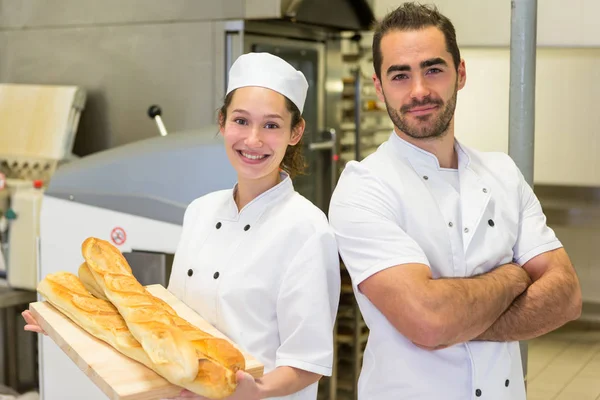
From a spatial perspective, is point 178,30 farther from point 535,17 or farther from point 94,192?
point 535,17

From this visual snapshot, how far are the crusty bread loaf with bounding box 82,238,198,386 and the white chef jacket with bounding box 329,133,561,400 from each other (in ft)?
1.25

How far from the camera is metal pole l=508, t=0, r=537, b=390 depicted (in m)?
1.97

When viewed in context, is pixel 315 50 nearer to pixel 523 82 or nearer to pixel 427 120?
pixel 523 82

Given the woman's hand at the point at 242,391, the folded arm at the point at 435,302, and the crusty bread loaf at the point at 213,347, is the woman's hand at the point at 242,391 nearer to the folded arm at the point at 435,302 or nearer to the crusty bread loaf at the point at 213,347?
the crusty bread loaf at the point at 213,347

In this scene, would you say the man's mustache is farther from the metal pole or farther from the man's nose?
the metal pole

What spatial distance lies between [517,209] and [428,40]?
0.40 m

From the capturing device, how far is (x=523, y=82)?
200 cm

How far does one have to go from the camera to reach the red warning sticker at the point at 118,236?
Answer: 2.57 metres

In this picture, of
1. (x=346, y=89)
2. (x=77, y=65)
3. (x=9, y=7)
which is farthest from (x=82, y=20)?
(x=346, y=89)

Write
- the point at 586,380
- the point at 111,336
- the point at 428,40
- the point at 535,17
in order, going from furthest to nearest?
the point at 586,380, the point at 535,17, the point at 428,40, the point at 111,336

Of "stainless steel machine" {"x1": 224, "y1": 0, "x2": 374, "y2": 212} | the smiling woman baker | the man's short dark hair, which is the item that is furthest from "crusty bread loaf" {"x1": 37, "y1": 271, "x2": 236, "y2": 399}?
"stainless steel machine" {"x1": 224, "y1": 0, "x2": 374, "y2": 212}

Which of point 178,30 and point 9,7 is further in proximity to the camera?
point 9,7

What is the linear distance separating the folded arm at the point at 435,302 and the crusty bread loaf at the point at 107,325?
0.34 m

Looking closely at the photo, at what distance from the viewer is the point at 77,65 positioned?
381cm
